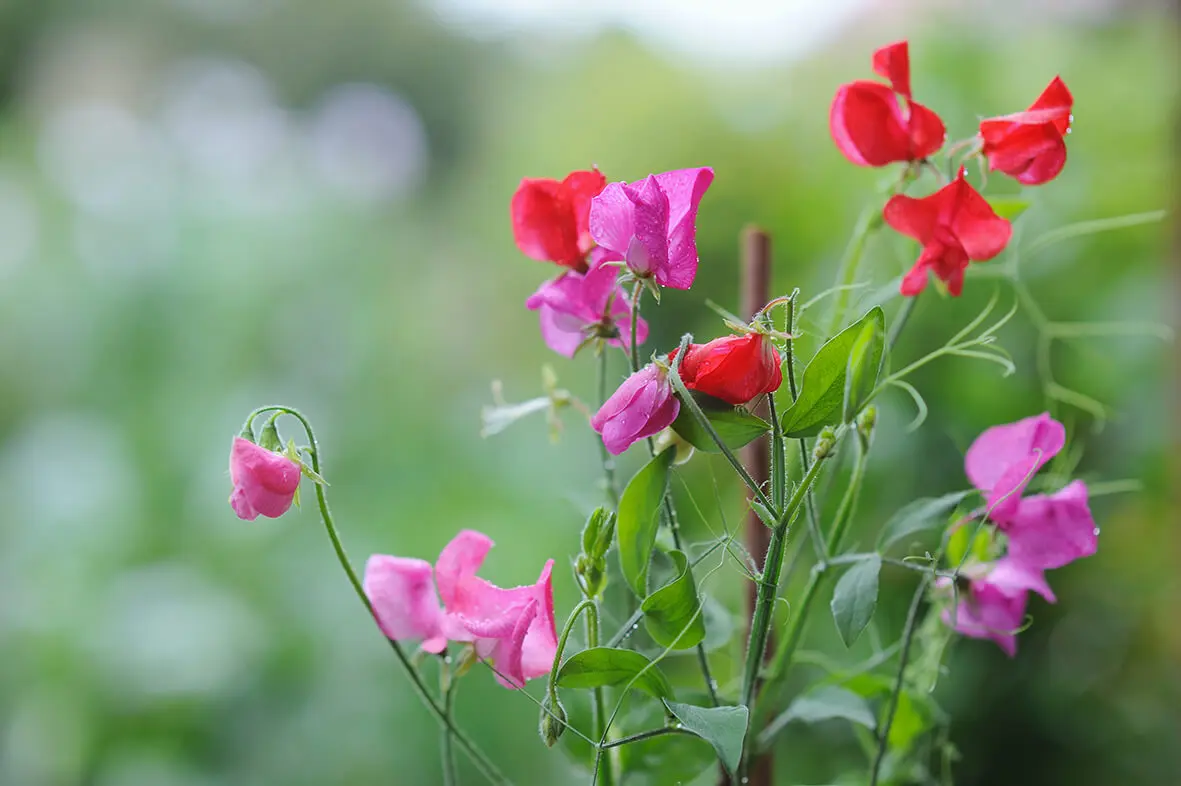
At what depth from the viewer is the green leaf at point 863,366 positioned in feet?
0.99

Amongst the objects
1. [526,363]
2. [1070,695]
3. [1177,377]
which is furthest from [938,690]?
[526,363]

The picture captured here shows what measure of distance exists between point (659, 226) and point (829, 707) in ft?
0.73

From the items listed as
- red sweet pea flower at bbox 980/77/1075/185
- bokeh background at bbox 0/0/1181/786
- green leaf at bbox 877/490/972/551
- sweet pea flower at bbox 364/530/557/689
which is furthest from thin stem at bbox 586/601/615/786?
bokeh background at bbox 0/0/1181/786

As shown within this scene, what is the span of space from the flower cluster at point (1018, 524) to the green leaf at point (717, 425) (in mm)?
123

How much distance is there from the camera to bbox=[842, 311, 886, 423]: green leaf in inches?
11.9

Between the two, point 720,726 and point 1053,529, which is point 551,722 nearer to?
point 720,726

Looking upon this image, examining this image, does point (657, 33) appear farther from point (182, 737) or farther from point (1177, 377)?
point (182, 737)

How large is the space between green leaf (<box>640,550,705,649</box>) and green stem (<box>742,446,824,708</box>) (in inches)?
0.9

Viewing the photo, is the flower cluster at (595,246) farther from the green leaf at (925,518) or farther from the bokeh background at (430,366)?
the bokeh background at (430,366)

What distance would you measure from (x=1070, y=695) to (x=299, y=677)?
3.36 ft

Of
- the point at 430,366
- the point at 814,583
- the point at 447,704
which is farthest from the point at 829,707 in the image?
the point at 430,366

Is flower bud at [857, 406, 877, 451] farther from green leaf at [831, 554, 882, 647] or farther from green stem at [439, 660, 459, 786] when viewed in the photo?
green stem at [439, 660, 459, 786]

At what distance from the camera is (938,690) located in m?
1.00

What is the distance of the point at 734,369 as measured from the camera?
0.31 metres
